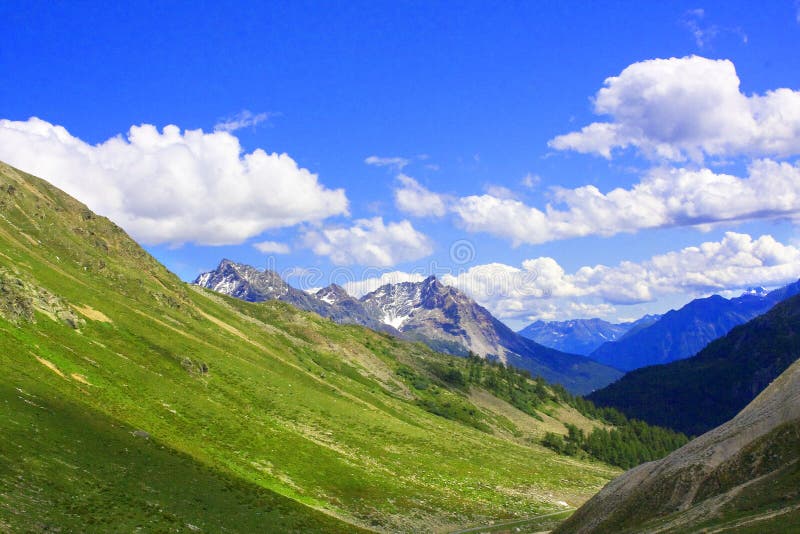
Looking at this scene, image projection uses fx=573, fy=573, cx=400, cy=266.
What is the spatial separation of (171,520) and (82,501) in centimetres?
745

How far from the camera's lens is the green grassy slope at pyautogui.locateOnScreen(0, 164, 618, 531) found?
50094mm

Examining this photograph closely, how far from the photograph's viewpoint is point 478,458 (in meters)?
139

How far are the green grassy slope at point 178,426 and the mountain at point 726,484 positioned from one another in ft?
109

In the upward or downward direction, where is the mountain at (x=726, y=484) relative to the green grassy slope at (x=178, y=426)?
upward

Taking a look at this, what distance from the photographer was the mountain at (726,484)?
38.5 m

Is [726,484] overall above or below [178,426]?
above

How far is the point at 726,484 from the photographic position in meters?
46.6

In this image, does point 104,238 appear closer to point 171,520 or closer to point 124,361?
point 124,361

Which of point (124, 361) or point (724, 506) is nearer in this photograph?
point (724, 506)

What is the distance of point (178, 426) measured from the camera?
79375mm

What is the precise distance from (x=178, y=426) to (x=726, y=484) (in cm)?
6608

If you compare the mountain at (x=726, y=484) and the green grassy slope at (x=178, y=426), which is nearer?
the mountain at (x=726, y=484)

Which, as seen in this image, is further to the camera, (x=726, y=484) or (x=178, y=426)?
(x=178, y=426)

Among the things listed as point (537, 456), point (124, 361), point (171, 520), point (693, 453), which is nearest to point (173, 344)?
point (124, 361)
